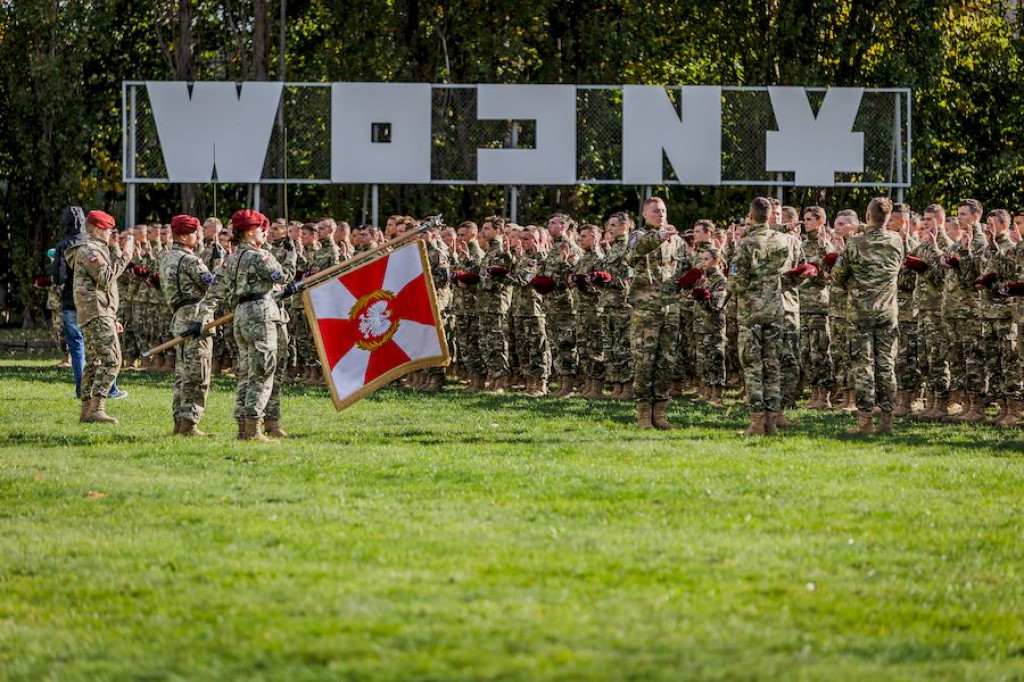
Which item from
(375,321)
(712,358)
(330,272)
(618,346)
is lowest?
(712,358)

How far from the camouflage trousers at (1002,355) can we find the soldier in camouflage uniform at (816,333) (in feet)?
6.78

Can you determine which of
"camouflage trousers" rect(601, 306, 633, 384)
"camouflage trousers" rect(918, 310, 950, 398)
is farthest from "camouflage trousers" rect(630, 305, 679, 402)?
"camouflage trousers" rect(601, 306, 633, 384)

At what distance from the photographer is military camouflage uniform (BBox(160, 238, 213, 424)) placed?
15961 millimetres

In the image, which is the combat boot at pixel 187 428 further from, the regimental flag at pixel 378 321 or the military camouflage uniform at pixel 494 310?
the military camouflage uniform at pixel 494 310

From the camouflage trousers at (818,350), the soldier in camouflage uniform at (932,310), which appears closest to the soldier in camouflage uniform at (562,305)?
the camouflage trousers at (818,350)

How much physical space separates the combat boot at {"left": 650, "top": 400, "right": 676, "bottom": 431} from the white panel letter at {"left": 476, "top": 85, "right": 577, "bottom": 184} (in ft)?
46.5

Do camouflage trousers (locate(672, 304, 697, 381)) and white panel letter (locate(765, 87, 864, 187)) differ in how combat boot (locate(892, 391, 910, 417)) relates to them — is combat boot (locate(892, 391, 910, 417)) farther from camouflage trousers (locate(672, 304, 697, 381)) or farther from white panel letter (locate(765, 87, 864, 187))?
white panel letter (locate(765, 87, 864, 187))

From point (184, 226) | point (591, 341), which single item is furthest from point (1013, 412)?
point (184, 226)

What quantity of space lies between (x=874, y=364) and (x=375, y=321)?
4.72 m

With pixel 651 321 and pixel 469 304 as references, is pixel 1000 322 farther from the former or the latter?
pixel 469 304

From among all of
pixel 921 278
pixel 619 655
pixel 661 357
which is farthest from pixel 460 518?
pixel 921 278

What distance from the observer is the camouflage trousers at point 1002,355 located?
17.6 m

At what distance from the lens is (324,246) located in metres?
23.2

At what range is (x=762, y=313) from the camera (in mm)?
15742
